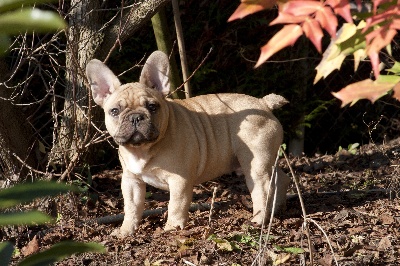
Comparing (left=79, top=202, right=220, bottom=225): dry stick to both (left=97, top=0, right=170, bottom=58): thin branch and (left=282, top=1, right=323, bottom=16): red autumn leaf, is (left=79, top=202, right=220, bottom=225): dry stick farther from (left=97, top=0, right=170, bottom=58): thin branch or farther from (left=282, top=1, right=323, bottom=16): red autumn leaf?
(left=282, top=1, right=323, bottom=16): red autumn leaf

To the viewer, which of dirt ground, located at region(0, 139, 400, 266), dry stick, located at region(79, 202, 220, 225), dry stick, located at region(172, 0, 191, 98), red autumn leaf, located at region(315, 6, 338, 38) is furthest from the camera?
dry stick, located at region(172, 0, 191, 98)

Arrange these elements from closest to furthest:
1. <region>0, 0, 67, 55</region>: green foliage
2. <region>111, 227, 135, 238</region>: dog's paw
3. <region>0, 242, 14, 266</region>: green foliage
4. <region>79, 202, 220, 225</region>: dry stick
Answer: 1. <region>0, 0, 67, 55</region>: green foliage
2. <region>0, 242, 14, 266</region>: green foliage
3. <region>111, 227, 135, 238</region>: dog's paw
4. <region>79, 202, 220, 225</region>: dry stick

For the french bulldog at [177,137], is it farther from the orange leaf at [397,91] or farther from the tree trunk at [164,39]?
the orange leaf at [397,91]

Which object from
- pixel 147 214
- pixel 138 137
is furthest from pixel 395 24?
pixel 147 214

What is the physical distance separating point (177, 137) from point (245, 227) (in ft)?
2.75

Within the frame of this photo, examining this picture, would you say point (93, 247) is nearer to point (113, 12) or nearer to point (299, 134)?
point (113, 12)

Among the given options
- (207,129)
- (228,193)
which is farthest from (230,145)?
(228,193)

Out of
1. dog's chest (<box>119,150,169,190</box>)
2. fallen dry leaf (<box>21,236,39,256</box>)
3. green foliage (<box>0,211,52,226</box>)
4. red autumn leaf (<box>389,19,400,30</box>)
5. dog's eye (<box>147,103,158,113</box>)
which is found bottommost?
fallen dry leaf (<box>21,236,39,256</box>)

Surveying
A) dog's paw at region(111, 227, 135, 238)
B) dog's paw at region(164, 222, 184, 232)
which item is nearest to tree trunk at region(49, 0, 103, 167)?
dog's paw at region(111, 227, 135, 238)

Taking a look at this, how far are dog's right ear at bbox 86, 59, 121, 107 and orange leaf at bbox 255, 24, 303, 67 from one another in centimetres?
336

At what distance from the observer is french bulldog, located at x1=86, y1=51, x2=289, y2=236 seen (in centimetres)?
484

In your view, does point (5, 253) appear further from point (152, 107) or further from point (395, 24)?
point (152, 107)

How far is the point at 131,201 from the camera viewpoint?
202 inches

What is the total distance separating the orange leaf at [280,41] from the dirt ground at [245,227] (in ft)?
5.26
